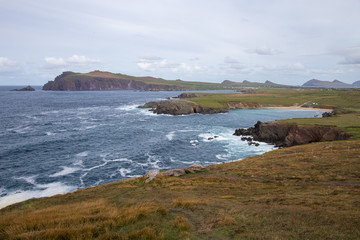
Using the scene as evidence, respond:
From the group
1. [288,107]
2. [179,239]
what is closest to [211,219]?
[179,239]

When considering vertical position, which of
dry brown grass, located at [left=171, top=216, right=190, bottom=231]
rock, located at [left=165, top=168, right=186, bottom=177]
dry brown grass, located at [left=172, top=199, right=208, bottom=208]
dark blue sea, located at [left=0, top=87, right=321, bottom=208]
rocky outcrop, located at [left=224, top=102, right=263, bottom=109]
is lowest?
dark blue sea, located at [left=0, top=87, right=321, bottom=208]

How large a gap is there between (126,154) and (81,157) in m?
8.89

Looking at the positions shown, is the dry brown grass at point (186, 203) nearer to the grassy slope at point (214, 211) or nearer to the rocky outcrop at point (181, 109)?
the grassy slope at point (214, 211)

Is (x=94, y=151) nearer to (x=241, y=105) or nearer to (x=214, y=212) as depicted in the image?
(x=214, y=212)

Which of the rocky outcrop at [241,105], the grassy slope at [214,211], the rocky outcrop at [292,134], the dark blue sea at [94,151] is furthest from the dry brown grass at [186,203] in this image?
the rocky outcrop at [241,105]

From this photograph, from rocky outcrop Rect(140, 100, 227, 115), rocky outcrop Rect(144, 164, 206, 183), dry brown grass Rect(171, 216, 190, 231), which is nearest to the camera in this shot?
dry brown grass Rect(171, 216, 190, 231)

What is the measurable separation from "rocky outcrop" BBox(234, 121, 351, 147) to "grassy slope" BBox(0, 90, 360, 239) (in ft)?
86.2

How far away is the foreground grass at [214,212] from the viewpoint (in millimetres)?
10258

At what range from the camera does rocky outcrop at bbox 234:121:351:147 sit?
48.4m

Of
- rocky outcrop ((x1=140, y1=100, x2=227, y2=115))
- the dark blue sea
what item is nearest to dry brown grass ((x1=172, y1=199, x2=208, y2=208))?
the dark blue sea

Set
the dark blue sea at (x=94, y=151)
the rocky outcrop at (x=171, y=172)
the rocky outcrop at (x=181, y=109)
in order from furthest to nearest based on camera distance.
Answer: the rocky outcrop at (x=181, y=109)
the dark blue sea at (x=94, y=151)
the rocky outcrop at (x=171, y=172)

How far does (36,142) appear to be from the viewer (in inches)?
2111

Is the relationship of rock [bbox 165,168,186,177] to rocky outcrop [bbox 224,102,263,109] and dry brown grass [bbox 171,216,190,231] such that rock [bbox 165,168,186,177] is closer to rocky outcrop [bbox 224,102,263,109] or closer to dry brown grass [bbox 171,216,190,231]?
dry brown grass [bbox 171,216,190,231]

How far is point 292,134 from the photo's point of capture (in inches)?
2055
